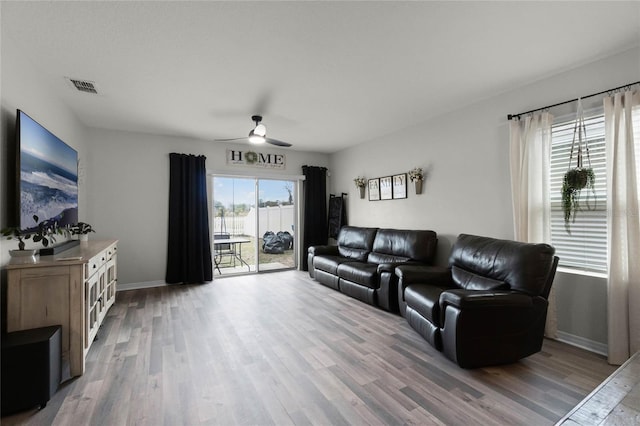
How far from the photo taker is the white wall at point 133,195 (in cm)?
462

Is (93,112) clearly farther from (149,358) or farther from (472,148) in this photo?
(472,148)

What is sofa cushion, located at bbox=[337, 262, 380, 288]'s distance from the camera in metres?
3.87

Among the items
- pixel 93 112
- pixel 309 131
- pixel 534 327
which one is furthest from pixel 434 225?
pixel 93 112

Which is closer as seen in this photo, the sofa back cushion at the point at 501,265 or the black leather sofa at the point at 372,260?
the sofa back cushion at the point at 501,265

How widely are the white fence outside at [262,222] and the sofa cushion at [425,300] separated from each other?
3.66 m

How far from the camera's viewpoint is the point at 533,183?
9.88 feet

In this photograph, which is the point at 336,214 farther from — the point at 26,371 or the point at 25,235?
the point at 26,371

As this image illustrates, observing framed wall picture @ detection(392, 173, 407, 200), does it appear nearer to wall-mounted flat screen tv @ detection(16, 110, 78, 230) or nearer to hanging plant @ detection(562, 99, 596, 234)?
hanging plant @ detection(562, 99, 596, 234)

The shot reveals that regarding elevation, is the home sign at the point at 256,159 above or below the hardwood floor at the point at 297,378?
above

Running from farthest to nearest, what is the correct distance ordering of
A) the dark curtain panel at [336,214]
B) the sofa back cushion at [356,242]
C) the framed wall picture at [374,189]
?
the dark curtain panel at [336,214]
the framed wall picture at [374,189]
the sofa back cushion at [356,242]

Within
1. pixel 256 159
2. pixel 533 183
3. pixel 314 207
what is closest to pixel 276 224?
pixel 314 207

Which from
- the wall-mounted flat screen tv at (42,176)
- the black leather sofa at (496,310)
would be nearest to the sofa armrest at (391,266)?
the black leather sofa at (496,310)

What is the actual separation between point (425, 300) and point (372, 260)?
194 cm

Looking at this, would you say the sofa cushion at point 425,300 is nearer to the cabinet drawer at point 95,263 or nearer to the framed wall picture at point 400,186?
the framed wall picture at point 400,186
